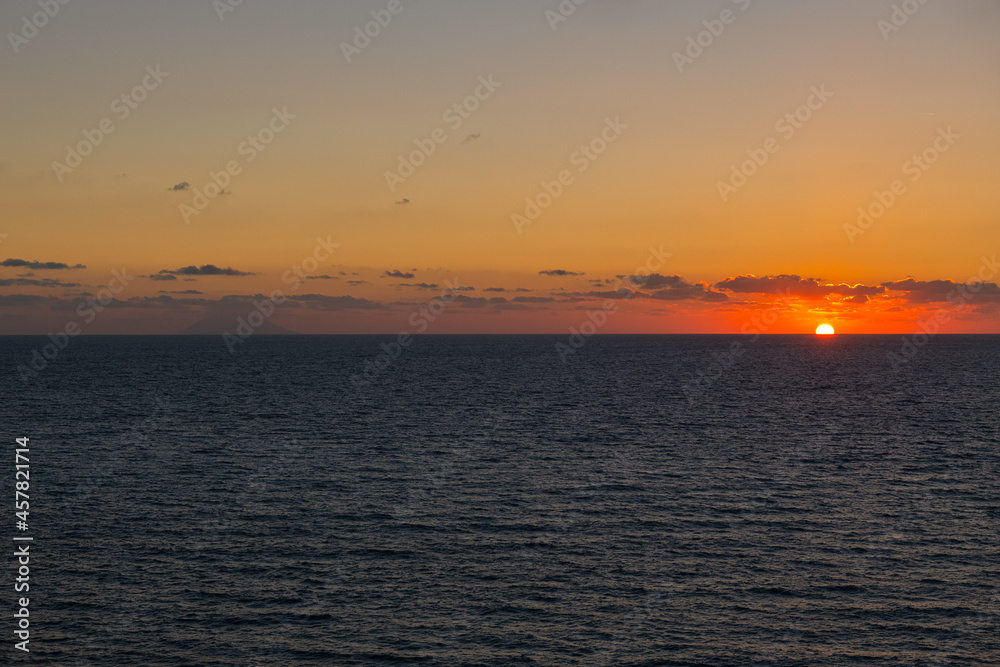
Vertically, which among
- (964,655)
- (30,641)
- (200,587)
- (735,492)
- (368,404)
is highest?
(368,404)

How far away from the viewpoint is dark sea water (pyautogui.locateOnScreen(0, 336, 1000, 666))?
1273 inches

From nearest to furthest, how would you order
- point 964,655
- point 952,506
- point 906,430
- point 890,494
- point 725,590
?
1. point 964,655
2. point 725,590
3. point 952,506
4. point 890,494
5. point 906,430

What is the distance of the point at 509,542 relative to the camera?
44094mm

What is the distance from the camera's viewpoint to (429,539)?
146 ft

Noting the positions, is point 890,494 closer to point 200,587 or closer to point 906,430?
point 906,430

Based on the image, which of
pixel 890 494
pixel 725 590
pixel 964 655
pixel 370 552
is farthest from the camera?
pixel 890 494

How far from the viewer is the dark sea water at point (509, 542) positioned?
106ft

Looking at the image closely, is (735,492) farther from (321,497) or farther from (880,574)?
(321,497)

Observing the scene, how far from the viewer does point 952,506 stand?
50969mm

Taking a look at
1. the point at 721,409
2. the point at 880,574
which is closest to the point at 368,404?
the point at 721,409

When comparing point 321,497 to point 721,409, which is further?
point 721,409

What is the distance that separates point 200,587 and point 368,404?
7486cm

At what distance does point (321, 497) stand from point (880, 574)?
115 ft

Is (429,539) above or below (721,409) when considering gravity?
below
